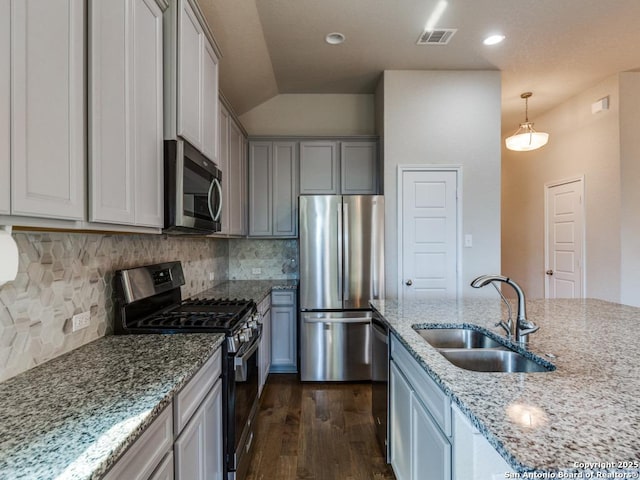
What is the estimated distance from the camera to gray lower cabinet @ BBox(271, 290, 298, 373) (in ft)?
11.4

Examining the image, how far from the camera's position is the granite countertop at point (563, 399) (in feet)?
2.25

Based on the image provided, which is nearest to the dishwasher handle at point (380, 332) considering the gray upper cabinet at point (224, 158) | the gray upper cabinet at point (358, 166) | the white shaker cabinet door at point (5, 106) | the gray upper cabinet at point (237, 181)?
the gray upper cabinet at point (224, 158)

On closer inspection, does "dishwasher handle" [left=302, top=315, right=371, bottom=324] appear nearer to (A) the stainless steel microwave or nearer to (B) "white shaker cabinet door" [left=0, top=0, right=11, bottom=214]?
(A) the stainless steel microwave

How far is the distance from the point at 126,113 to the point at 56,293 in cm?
78

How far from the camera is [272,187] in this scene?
12.4ft

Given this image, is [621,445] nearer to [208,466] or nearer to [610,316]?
[208,466]

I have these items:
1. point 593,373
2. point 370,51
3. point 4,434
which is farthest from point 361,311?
point 4,434

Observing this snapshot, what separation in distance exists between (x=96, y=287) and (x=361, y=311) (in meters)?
2.32

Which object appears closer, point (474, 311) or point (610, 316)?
point (610, 316)

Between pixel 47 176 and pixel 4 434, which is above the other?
pixel 47 176

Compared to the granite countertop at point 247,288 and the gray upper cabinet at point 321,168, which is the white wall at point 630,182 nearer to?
the gray upper cabinet at point 321,168

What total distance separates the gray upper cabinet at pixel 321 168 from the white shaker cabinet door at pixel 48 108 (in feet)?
9.17

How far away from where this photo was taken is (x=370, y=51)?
3170 mm

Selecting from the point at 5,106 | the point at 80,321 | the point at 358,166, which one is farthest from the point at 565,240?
the point at 5,106
